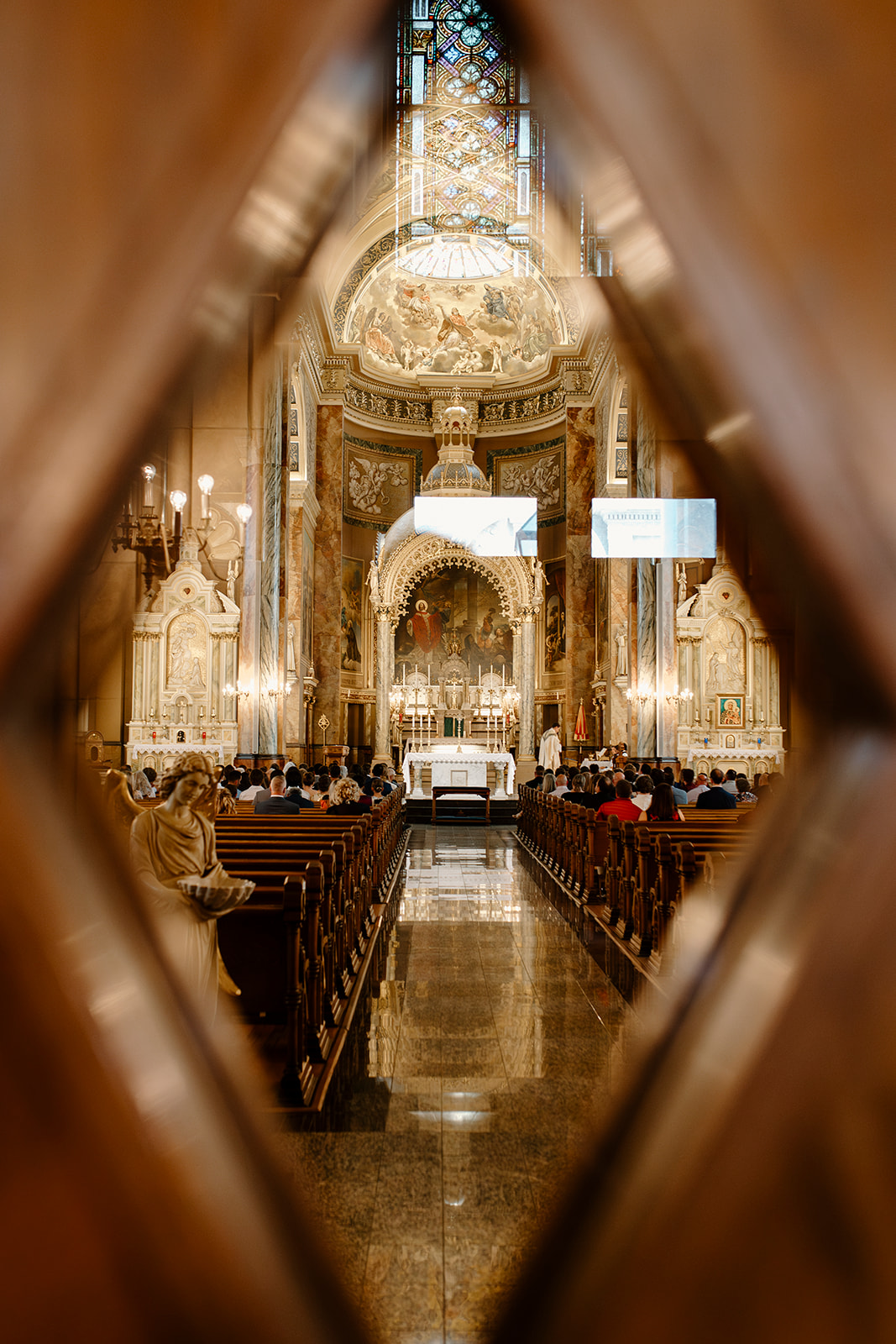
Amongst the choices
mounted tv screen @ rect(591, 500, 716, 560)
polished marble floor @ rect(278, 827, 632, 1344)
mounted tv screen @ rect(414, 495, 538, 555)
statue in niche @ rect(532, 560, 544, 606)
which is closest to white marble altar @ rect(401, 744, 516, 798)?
mounted tv screen @ rect(591, 500, 716, 560)

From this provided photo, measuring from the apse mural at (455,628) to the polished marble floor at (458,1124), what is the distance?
58.0 feet

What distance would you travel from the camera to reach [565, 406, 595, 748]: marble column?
1909 centimetres

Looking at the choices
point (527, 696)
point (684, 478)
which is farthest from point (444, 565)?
point (684, 478)

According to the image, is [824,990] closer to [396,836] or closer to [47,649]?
[47,649]

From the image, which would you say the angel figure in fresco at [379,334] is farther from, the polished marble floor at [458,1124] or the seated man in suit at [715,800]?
the polished marble floor at [458,1124]

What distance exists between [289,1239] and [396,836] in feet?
35.3

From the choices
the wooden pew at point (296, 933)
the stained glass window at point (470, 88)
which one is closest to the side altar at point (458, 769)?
the wooden pew at point (296, 933)

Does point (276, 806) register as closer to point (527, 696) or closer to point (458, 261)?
point (527, 696)

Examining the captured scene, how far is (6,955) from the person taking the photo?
260 mm

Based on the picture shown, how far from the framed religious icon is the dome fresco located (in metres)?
10.9

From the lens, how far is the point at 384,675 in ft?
68.3

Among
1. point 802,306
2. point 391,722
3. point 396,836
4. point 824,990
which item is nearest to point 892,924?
point 824,990

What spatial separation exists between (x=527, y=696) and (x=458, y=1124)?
1792 centimetres

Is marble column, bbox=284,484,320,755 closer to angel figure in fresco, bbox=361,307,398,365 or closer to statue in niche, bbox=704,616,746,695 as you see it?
angel figure in fresco, bbox=361,307,398,365
